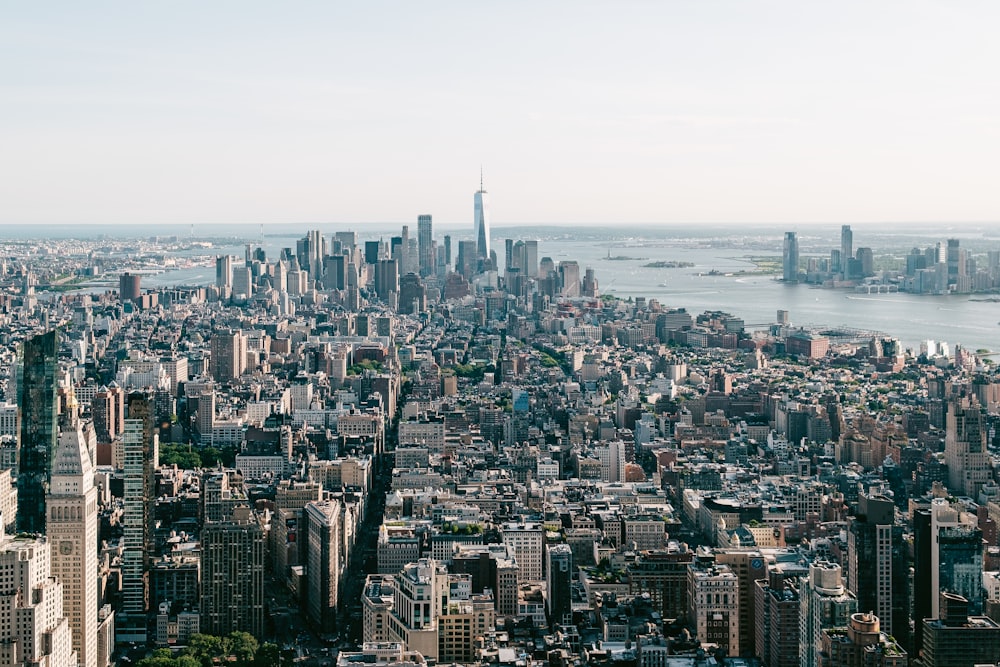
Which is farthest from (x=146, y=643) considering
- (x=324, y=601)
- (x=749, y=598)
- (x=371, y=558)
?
(x=749, y=598)

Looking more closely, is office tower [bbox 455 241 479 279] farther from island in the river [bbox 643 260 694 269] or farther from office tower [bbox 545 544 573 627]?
office tower [bbox 545 544 573 627]

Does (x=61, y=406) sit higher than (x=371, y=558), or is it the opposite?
(x=61, y=406)

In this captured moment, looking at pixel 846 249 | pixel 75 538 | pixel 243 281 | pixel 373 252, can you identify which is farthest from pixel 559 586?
pixel 846 249

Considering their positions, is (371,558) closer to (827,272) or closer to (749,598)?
(749,598)

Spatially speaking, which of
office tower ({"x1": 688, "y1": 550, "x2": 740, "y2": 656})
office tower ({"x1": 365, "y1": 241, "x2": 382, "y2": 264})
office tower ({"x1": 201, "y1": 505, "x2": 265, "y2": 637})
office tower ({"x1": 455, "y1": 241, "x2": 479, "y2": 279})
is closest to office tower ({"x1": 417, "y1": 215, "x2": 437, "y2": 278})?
office tower ({"x1": 455, "y1": 241, "x2": 479, "y2": 279})

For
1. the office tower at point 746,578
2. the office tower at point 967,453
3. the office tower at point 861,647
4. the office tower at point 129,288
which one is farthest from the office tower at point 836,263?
the office tower at point 861,647
